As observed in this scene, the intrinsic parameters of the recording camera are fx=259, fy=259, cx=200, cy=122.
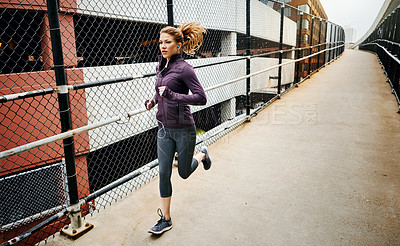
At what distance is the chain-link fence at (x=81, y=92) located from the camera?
93.9 inches

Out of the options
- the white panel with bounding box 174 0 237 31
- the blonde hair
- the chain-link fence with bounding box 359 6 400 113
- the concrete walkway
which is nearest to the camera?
the blonde hair

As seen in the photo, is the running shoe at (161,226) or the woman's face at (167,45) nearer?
the woman's face at (167,45)

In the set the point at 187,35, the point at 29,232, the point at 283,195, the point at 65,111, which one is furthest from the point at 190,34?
the point at 29,232

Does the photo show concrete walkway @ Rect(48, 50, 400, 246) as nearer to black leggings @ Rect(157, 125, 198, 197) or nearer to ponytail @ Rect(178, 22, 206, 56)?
black leggings @ Rect(157, 125, 198, 197)

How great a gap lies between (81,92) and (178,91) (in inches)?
300

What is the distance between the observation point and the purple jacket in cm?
203

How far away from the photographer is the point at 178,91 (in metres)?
2.12

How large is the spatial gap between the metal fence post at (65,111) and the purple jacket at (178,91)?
0.77 meters

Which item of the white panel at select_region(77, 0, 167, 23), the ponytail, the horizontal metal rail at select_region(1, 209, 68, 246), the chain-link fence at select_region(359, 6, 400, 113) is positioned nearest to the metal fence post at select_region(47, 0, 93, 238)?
the horizontal metal rail at select_region(1, 209, 68, 246)

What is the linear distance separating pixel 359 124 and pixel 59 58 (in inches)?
205

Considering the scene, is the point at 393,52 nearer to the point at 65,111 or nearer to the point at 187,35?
the point at 187,35

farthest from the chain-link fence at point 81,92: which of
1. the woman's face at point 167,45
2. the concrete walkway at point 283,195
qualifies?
the woman's face at point 167,45

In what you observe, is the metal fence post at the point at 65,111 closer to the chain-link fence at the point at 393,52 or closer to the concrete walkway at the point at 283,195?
the concrete walkway at the point at 283,195

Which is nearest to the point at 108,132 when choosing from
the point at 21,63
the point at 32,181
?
the point at 32,181
